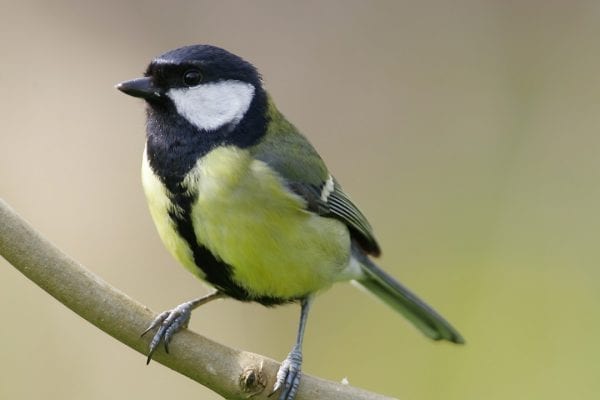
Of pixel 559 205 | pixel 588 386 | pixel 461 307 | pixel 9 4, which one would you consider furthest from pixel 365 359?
pixel 9 4

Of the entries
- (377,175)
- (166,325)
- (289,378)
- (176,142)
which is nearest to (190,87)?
(176,142)

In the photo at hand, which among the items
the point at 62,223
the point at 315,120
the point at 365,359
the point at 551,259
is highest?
the point at 315,120

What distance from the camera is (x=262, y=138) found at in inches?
94.3

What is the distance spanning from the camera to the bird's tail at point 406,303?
283 cm

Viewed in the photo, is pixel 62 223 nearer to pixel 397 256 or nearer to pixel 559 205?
pixel 397 256

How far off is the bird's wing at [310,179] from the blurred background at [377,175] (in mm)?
725

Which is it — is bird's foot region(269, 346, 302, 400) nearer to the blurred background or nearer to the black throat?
the black throat

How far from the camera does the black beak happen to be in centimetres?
223

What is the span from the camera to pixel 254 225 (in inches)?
87.3

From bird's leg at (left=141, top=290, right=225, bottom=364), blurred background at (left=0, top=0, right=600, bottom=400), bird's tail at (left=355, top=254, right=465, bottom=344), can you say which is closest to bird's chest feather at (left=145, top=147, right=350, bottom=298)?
bird's leg at (left=141, top=290, right=225, bottom=364)

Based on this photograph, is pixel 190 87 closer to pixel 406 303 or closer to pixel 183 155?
pixel 183 155

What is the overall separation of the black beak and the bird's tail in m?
0.87

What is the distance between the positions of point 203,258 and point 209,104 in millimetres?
374

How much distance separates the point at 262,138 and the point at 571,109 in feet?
6.14
